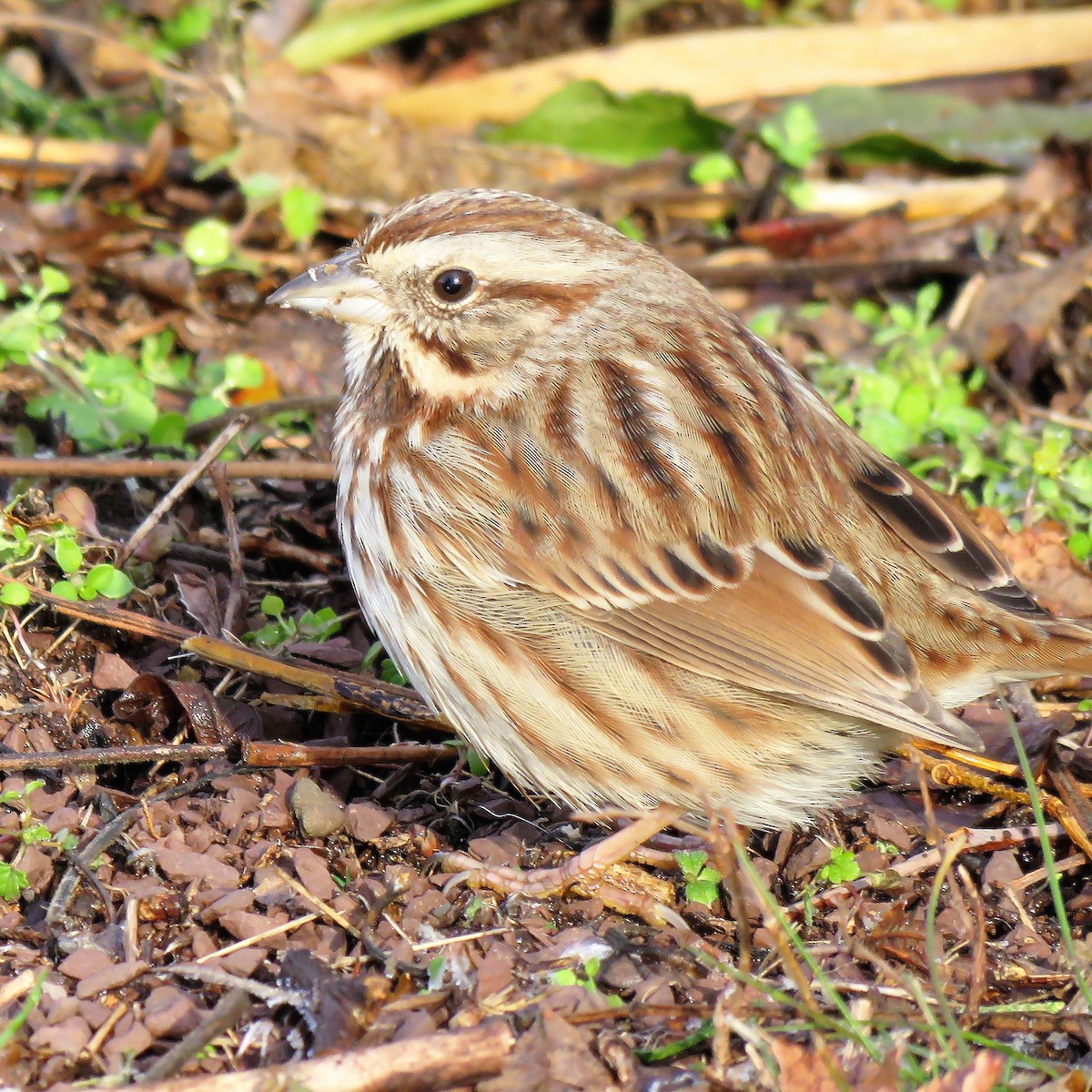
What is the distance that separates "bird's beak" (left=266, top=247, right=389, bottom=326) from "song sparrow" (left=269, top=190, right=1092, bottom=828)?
0.04 feet

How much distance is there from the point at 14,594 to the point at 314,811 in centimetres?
110

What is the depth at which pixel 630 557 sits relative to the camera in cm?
424

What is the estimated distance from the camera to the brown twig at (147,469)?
500 cm

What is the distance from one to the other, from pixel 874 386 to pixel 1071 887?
2236 millimetres

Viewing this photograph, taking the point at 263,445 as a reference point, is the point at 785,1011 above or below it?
below

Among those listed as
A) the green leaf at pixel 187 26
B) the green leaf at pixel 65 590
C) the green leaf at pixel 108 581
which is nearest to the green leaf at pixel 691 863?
the green leaf at pixel 108 581

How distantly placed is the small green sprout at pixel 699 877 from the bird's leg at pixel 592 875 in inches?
4.6

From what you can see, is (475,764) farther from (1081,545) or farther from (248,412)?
(1081,545)

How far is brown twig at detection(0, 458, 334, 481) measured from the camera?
5.00 m

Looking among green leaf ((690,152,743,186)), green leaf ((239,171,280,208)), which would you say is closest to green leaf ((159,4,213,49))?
green leaf ((239,171,280,208))

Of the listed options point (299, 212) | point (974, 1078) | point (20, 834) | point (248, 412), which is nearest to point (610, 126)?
point (299, 212)

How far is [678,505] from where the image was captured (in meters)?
4.27

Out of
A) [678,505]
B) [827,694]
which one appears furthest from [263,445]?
[827,694]

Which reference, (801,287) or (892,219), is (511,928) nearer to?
(801,287)
